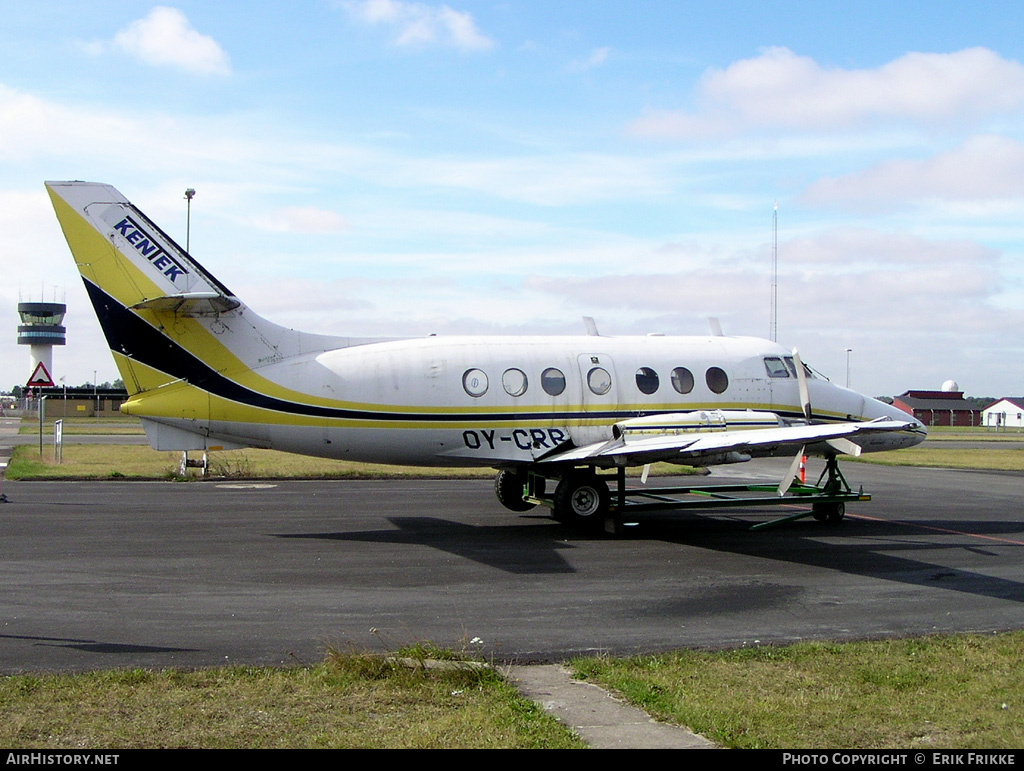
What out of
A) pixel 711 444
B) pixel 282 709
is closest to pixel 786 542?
pixel 711 444

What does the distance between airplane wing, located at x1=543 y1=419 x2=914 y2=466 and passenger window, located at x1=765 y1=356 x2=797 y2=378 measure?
198 cm

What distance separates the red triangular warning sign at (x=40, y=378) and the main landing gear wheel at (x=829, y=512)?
2162 cm

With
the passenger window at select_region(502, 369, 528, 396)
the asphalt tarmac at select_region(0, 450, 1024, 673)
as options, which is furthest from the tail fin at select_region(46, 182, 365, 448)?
the passenger window at select_region(502, 369, 528, 396)

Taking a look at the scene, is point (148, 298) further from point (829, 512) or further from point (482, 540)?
point (829, 512)

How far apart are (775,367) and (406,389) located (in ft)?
27.8

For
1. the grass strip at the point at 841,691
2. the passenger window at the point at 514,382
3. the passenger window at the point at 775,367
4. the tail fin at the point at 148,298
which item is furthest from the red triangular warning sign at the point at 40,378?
the grass strip at the point at 841,691

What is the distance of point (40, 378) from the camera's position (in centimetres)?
2734

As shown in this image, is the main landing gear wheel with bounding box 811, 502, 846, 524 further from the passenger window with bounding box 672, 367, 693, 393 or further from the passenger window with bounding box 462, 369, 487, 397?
the passenger window with bounding box 462, 369, 487, 397

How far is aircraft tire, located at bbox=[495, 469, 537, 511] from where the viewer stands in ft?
65.8

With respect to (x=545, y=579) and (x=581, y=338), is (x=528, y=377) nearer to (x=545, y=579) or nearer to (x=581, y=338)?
(x=581, y=338)

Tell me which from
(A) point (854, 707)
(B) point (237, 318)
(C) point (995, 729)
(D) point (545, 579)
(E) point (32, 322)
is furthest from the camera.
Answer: (E) point (32, 322)

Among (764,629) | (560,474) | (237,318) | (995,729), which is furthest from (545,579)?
(237,318)

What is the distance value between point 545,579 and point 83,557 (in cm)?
711

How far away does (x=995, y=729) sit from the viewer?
6652mm
